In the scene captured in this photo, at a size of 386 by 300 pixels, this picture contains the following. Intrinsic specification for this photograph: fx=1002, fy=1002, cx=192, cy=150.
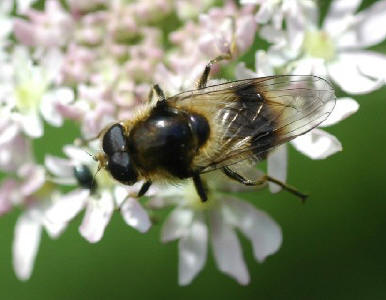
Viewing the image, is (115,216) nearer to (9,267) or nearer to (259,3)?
(9,267)

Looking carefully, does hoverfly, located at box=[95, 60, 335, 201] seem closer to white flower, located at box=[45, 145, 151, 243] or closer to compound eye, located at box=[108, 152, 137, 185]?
compound eye, located at box=[108, 152, 137, 185]

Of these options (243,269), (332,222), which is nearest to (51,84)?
(243,269)

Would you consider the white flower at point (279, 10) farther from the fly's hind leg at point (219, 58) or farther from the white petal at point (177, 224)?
the white petal at point (177, 224)

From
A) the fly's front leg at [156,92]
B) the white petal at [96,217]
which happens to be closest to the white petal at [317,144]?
the fly's front leg at [156,92]

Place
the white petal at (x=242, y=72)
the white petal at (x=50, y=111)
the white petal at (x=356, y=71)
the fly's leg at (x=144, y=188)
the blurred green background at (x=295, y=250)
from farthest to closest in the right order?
the blurred green background at (x=295, y=250) < the white petal at (x=50, y=111) < the white petal at (x=356, y=71) < the white petal at (x=242, y=72) < the fly's leg at (x=144, y=188)

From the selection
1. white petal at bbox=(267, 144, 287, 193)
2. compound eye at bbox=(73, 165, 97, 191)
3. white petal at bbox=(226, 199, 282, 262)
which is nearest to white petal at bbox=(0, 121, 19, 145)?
compound eye at bbox=(73, 165, 97, 191)
